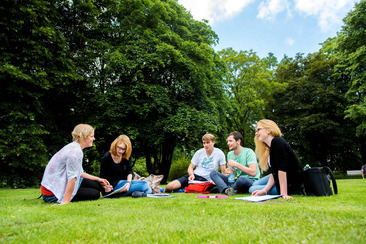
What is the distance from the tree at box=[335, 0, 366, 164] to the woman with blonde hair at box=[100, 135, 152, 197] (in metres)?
16.0

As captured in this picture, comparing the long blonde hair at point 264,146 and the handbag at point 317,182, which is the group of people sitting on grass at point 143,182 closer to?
the long blonde hair at point 264,146

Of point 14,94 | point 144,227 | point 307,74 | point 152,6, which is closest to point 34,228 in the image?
point 144,227

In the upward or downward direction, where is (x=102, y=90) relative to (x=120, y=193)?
upward

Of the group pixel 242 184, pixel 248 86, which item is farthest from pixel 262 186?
pixel 248 86

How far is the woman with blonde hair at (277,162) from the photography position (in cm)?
423

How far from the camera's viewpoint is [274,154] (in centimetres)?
435

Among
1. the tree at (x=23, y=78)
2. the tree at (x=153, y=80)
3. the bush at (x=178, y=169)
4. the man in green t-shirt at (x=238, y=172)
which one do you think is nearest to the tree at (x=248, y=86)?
the bush at (x=178, y=169)

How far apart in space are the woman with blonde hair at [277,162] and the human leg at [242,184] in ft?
1.25

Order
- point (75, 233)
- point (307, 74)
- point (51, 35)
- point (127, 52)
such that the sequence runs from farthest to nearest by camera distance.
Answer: point (307, 74), point (127, 52), point (51, 35), point (75, 233)

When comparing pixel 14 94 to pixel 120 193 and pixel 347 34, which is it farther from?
pixel 347 34

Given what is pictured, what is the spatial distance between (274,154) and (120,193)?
3.50 metres

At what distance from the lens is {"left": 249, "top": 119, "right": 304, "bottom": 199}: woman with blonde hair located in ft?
13.9

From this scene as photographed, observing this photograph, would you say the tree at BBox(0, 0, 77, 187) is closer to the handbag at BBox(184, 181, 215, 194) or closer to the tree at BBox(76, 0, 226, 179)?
the tree at BBox(76, 0, 226, 179)

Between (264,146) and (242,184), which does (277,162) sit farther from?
(242,184)
